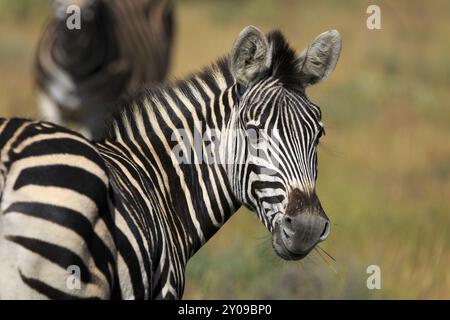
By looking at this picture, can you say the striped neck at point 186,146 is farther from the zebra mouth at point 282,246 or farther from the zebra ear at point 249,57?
the zebra mouth at point 282,246

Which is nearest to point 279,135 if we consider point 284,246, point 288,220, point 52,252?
point 288,220

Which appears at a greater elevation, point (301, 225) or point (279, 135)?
point (279, 135)

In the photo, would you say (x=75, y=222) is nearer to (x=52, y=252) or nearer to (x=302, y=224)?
(x=52, y=252)

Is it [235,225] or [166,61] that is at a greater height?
[166,61]

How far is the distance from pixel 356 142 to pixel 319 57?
787 centimetres

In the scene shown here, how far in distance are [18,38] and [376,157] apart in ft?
27.3

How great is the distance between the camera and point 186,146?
4805mm

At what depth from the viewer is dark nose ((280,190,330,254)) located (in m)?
4.14

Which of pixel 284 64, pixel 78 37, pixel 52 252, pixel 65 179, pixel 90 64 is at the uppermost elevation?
pixel 78 37

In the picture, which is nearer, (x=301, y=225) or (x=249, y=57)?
(x=301, y=225)

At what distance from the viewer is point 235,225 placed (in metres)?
9.51

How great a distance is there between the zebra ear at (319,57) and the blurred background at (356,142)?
90 centimetres
